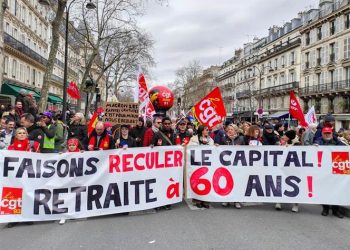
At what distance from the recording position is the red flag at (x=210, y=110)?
27.2ft

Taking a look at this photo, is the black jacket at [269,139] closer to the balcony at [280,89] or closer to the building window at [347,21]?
the building window at [347,21]

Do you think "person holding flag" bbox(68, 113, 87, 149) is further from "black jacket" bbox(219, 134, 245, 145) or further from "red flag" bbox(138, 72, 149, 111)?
"black jacket" bbox(219, 134, 245, 145)

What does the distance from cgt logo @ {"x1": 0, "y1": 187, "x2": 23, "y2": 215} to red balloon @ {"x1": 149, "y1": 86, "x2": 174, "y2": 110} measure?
17.8m

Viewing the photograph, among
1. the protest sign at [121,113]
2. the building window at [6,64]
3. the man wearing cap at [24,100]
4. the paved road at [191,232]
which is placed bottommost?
the paved road at [191,232]

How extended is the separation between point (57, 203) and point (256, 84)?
214ft

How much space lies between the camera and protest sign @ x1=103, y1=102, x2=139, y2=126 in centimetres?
835

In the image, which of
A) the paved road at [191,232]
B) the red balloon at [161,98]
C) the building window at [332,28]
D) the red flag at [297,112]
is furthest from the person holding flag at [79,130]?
the building window at [332,28]

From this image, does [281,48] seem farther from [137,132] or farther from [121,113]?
[121,113]

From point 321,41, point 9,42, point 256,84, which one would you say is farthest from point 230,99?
point 9,42

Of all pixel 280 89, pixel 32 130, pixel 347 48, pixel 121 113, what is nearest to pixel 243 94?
pixel 280 89

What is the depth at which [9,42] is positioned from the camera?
1163 inches

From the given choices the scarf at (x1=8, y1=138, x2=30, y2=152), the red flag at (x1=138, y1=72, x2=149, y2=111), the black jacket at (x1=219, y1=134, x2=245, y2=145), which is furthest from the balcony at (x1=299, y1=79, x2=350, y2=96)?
the scarf at (x1=8, y1=138, x2=30, y2=152)

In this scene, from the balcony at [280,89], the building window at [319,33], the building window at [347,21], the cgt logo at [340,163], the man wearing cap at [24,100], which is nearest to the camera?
the cgt logo at [340,163]

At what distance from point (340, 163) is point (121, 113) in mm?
4844
